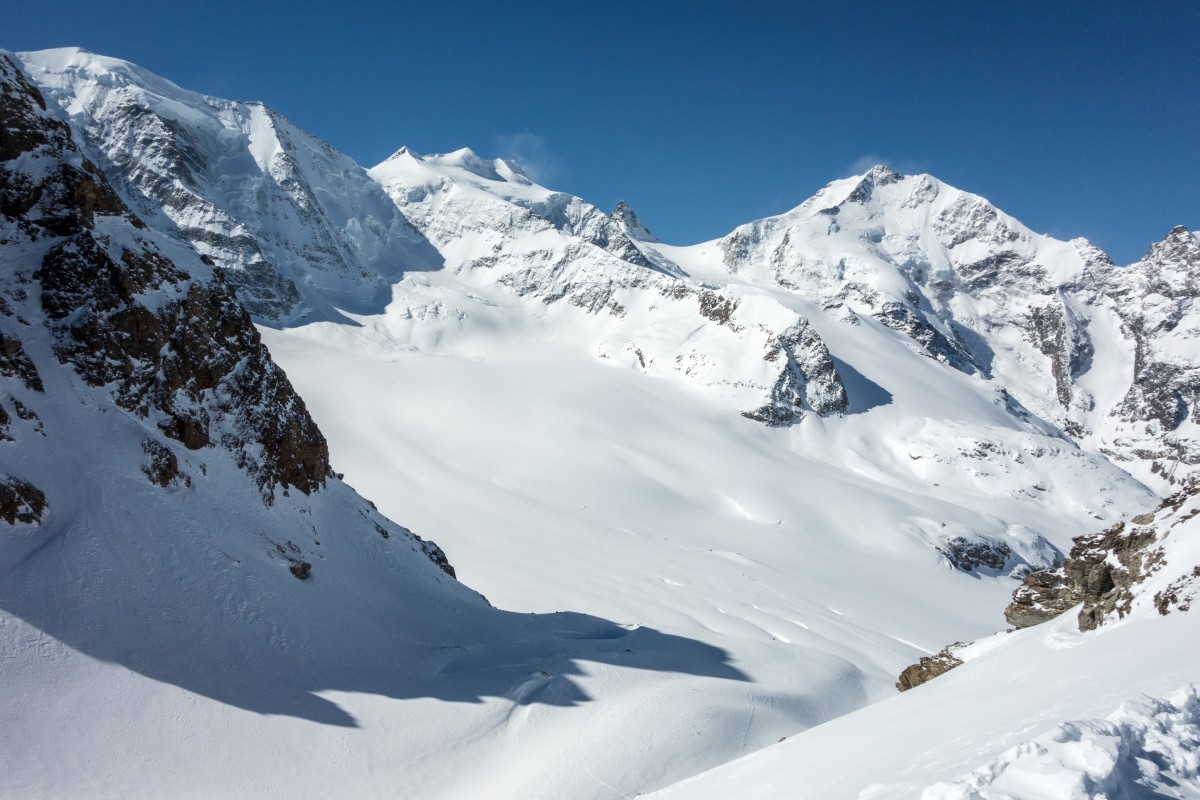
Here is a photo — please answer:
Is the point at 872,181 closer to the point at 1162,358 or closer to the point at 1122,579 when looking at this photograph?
the point at 1162,358

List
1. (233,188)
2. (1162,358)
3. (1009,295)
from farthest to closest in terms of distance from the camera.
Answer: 1. (1009,295)
2. (1162,358)
3. (233,188)

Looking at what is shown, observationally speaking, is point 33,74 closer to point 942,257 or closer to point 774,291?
point 774,291

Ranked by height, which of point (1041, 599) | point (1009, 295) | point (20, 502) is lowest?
point (20, 502)

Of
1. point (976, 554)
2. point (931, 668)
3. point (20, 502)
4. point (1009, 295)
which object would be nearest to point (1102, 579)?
point (931, 668)

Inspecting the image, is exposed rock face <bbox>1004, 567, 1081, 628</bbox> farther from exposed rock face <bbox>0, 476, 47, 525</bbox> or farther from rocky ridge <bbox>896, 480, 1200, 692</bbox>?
exposed rock face <bbox>0, 476, 47, 525</bbox>

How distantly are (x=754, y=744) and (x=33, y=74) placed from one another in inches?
4707

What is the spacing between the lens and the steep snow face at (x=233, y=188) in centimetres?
8862

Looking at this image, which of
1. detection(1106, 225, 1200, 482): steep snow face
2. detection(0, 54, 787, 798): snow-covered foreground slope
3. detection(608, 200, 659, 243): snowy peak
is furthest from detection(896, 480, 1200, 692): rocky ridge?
detection(608, 200, 659, 243): snowy peak

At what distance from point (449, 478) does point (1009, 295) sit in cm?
14757

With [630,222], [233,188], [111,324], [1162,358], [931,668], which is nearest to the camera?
[931,668]

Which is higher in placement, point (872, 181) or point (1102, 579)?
point (872, 181)

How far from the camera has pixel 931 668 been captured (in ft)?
45.1

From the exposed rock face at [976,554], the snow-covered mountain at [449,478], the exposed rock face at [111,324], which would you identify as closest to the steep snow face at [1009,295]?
the snow-covered mountain at [449,478]

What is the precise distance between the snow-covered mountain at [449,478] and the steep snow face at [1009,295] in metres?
1.21
